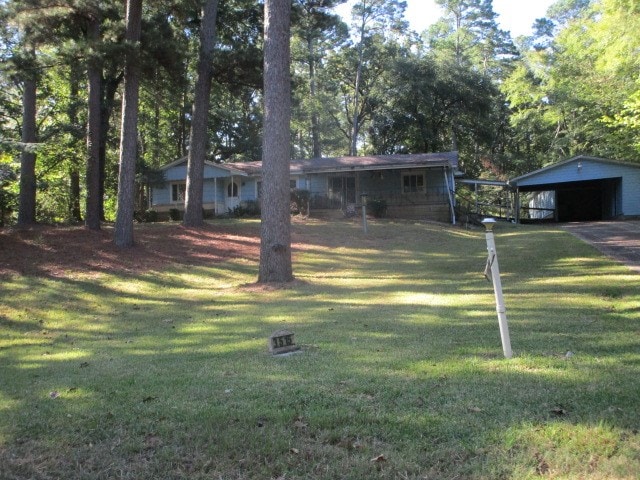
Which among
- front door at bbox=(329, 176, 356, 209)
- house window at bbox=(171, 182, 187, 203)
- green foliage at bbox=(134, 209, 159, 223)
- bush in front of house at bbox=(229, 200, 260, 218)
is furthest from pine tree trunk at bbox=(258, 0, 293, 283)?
house window at bbox=(171, 182, 187, 203)

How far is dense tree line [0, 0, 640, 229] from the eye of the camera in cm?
1720

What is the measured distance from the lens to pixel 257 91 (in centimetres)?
2778

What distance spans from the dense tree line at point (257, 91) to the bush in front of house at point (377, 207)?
22.8 ft

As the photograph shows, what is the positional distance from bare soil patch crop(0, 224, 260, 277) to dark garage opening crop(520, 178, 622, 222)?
70.3 ft

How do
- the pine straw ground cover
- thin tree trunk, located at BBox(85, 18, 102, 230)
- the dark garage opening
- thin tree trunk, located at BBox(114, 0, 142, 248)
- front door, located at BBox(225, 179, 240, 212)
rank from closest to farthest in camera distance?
the pine straw ground cover
thin tree trunk, located at BBox(114, 0, 142, 248)
thin tree trunk, located at BBox(85, 18, 102, 230)
the dark garage opening
front door, located at BBox(225, 179, 240, 212)

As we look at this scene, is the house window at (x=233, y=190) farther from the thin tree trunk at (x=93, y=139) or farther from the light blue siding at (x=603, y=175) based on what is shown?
the light blue siding at (x=603, y=175)

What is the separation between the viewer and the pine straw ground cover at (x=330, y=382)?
327 cm

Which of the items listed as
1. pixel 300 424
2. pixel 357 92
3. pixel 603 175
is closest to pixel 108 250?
pixel 300 424

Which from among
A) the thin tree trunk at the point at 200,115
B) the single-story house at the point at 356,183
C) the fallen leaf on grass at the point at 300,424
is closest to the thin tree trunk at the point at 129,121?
the thin tree trunk at the point at 200,115

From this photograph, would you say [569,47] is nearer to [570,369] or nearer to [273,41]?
Answer: [273,41]

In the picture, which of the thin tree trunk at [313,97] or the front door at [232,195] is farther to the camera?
the thin tree trunk at [313,97]

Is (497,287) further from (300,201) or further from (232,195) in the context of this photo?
(232,195)

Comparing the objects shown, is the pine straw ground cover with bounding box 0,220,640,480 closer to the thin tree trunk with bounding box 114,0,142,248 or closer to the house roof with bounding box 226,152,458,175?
the thin tree trunk with bounding box 114,0,142,248

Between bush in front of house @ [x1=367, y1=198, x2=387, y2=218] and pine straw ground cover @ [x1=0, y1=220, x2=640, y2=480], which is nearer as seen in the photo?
pine straw ground cover @ [x1=0, y1=220, x2=640, y2=480]
